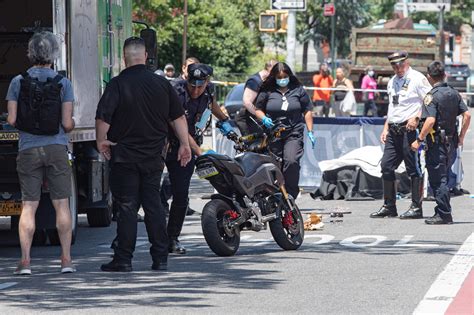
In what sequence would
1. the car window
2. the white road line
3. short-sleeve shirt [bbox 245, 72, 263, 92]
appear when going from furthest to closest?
the car window → short-sleeve shirt [bbox 245, 72, 263, 92] → the white road line

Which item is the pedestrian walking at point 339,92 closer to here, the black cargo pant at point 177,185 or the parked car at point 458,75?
the black cargo pant at point 177,185

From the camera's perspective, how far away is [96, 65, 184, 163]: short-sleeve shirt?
36.2 feet

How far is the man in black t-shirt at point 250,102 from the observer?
1598 centimetres

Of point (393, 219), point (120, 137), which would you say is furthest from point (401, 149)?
Result: point (120, 137)

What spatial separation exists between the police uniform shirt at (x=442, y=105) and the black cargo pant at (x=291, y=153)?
1453 millimetres

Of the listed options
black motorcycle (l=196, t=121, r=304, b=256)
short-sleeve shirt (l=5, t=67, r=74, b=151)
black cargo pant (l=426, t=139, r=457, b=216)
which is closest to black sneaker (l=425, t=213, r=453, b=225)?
black cargo pant (l=426, t=139, r=457, b=216)

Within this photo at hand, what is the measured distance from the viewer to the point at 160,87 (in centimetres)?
1116

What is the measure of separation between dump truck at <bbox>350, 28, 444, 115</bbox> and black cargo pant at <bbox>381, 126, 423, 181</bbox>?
73.2ft

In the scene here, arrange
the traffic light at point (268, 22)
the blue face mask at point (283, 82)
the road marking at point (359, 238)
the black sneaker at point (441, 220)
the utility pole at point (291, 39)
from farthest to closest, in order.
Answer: the utility pole at point (291, 39) < the traffic light at point (268, 22) < the blue face mask at point (283, 82) < the black sneaker at point (441, 220) < the road marking at point (359, 238)

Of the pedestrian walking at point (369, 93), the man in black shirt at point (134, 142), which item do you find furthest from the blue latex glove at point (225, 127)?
the pedestrian walking at point (369, 93)

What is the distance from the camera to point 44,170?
1105cm

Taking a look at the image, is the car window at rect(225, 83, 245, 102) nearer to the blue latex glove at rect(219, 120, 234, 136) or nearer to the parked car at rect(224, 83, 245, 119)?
the parked car at rect(224, 83, 245, 119)

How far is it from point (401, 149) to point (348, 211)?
1.16 meters

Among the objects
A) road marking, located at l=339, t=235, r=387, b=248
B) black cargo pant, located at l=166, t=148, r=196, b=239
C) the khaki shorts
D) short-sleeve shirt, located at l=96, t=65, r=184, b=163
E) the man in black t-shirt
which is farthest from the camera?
the man in black t-shirt
